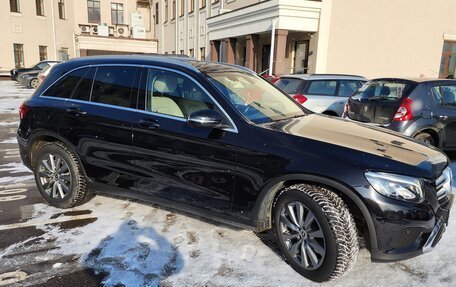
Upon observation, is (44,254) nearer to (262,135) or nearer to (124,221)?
(124,221)

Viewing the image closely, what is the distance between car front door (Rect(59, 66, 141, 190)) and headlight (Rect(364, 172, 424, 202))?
2306 millimetres

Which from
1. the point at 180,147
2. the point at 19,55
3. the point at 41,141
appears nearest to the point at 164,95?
the point at 180,147

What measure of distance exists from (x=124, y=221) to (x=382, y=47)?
15777 mm

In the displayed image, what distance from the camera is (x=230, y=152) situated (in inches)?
127

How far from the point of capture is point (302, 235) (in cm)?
304

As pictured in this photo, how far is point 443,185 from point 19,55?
3493cm

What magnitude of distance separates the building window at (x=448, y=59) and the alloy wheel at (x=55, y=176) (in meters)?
19.4

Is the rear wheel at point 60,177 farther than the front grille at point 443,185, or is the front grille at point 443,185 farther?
the rear wheel at point 60,177

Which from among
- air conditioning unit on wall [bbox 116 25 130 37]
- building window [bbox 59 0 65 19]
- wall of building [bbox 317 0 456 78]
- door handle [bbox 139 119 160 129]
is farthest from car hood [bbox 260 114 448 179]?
air conditioning unit on wall [bbox 116 25 130 37]

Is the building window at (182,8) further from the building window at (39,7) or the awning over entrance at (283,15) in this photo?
the awning over entrance at (283,15)

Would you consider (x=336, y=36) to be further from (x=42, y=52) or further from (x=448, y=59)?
(x=42, y=52)

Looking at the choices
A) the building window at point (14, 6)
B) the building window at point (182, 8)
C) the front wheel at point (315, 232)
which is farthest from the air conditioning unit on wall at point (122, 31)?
the front wheel at point (315, 232)

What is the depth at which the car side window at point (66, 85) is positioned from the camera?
4.29 m

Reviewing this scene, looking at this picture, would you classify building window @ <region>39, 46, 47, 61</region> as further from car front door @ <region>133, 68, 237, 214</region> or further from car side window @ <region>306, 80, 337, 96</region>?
car front door @ <region>133, 68, 237, 214</region>
